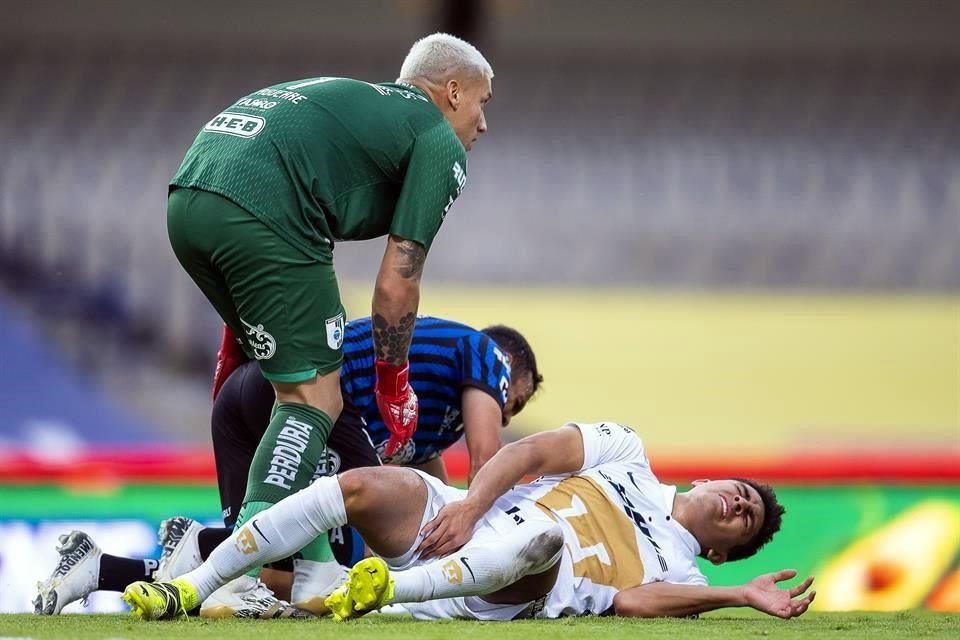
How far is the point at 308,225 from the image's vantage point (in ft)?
10.6

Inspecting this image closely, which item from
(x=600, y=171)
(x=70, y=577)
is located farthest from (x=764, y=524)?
(x=600, y=171)

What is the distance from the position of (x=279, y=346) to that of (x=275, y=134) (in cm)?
52

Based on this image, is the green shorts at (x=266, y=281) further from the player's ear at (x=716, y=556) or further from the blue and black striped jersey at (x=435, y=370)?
the player's ear at (x=716, y=556)

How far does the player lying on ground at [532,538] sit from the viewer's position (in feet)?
9.58

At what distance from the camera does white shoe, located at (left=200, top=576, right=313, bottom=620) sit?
3213 millimetres

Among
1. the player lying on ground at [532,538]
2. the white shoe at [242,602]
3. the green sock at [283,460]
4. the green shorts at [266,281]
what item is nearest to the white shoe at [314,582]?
the white shoe at [242,602]

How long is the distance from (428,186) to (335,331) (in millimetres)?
426

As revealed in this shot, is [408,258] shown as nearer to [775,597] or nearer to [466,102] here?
[466,102]

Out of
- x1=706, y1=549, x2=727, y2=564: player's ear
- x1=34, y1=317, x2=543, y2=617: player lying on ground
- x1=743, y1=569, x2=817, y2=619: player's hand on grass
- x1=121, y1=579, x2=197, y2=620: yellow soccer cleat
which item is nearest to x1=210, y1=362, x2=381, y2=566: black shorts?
x1=34, y1=317, x2=543, y2=617: player lying on ground

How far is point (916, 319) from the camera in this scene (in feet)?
28.0

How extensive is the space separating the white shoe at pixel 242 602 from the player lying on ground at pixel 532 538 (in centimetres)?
21

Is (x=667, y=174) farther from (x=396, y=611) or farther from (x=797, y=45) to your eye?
(x=396, y=611)

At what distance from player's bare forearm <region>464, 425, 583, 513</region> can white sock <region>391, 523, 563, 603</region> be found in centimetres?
16

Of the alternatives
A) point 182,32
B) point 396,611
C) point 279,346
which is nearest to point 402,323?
point 279,346
